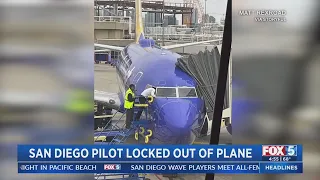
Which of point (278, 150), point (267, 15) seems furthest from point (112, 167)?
point (267, 15)

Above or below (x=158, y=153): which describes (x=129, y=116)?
above

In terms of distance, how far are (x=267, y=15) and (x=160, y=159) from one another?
0.76m

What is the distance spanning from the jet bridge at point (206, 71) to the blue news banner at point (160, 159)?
139 millimetres

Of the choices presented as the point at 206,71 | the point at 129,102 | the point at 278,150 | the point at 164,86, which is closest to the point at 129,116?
the point at 129,102

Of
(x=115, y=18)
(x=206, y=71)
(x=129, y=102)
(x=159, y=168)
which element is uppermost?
(x=115, y=18)

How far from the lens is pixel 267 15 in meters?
1.99

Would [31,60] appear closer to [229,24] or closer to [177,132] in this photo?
[177,132]

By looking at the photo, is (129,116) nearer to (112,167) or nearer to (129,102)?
(129,102)

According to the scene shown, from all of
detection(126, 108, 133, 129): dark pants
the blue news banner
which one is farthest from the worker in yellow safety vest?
the blue news banner

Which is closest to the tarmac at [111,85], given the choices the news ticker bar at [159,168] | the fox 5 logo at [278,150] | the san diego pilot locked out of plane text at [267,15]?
the news ticker bar at [159,168]

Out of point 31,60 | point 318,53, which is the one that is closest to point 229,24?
point 318,53

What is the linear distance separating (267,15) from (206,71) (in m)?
0.35

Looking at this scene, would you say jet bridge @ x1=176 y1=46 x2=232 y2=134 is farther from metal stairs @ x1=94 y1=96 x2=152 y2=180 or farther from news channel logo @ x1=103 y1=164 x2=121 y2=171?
news channel logo @ x1=103 y1=164 x2=121 y2=171

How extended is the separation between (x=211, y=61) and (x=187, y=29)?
185mm
